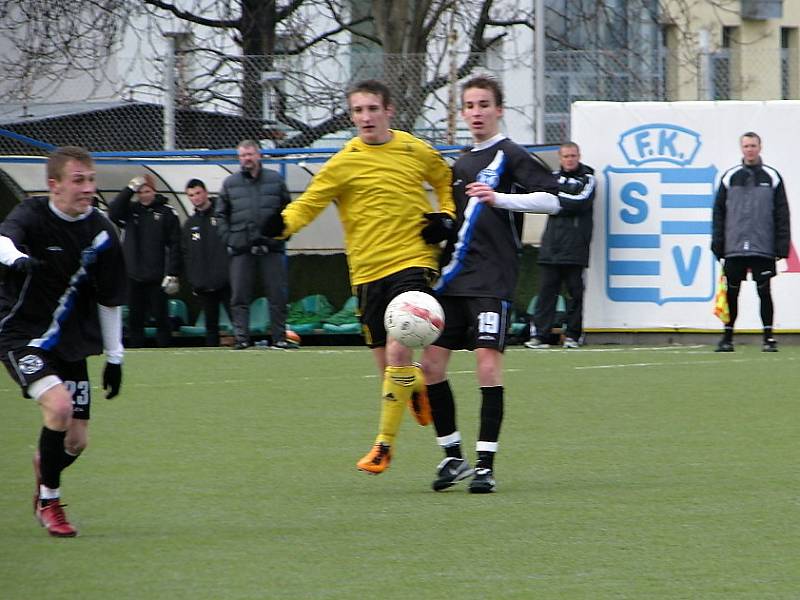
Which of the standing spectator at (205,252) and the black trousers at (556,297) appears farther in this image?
the standing spectator at (205,252)

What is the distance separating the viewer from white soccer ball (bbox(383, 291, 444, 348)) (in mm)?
7305

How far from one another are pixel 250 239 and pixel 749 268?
4.51 meters

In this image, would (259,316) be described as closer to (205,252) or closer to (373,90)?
(205,252)

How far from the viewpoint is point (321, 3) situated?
24.2m

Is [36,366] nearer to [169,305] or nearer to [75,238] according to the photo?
[75,238]

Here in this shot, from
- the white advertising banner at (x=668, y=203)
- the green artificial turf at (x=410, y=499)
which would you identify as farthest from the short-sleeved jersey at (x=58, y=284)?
the white advertising banner at (x=668, y=203)

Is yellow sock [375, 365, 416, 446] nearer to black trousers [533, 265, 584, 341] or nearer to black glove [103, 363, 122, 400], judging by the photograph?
black glove [103, 363, 122, 400]

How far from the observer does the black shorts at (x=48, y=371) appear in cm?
634

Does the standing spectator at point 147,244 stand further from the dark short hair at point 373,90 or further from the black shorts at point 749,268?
the dark short hair at point 373,90

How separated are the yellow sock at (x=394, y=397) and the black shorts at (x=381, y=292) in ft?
0.81

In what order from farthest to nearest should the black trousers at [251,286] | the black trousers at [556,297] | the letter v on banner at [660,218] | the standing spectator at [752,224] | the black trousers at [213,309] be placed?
the black trousers at [213,309]
the letter v on banner at [660,218]
the black trousers at [556,297]
the black trousers at [251,286]
the standing spectator at [752,224]

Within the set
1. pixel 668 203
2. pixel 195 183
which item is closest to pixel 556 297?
pixel 668 203

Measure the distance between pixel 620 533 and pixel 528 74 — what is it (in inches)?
544

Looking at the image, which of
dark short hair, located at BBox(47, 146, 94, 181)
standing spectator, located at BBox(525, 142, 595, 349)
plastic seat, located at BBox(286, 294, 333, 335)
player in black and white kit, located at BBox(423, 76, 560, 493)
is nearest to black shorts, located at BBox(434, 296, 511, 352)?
→ player in black and white kit, located at BBox(423, 76, 560, 493)
